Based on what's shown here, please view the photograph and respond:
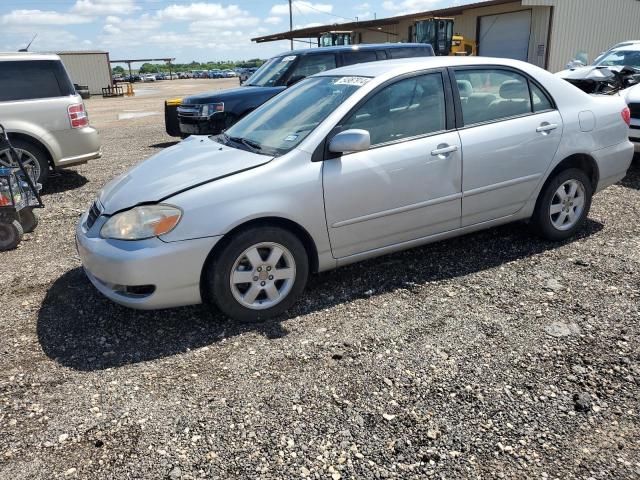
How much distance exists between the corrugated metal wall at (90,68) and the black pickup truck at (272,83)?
32.9 meters

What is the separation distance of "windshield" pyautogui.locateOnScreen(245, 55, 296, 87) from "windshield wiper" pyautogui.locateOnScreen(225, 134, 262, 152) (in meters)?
5.93

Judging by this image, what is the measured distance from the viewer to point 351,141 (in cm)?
353

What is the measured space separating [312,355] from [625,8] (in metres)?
28.7

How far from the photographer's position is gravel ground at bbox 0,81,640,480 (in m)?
2.46

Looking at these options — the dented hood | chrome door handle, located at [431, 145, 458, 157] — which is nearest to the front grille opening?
the dented hood

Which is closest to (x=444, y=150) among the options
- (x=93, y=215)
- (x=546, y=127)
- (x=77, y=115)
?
(x=546, y=127)

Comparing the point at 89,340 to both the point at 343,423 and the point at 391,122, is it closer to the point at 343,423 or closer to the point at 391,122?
the point at 343,423

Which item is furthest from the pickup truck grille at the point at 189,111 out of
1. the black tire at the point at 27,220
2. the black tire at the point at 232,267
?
the black tire at the point at 232,267

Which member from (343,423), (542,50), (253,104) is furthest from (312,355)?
(542,50)

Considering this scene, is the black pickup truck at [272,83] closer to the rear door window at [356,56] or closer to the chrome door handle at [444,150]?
the rear door window at [356,56]

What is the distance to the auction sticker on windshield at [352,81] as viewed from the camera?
3.96 m

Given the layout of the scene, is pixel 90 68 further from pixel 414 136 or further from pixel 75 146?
pixel 414 136

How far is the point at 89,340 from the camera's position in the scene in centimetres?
349

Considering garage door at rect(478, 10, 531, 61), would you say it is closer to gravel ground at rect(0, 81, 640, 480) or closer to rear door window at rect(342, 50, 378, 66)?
rear door window at rect(342, 50, 378, 66)
